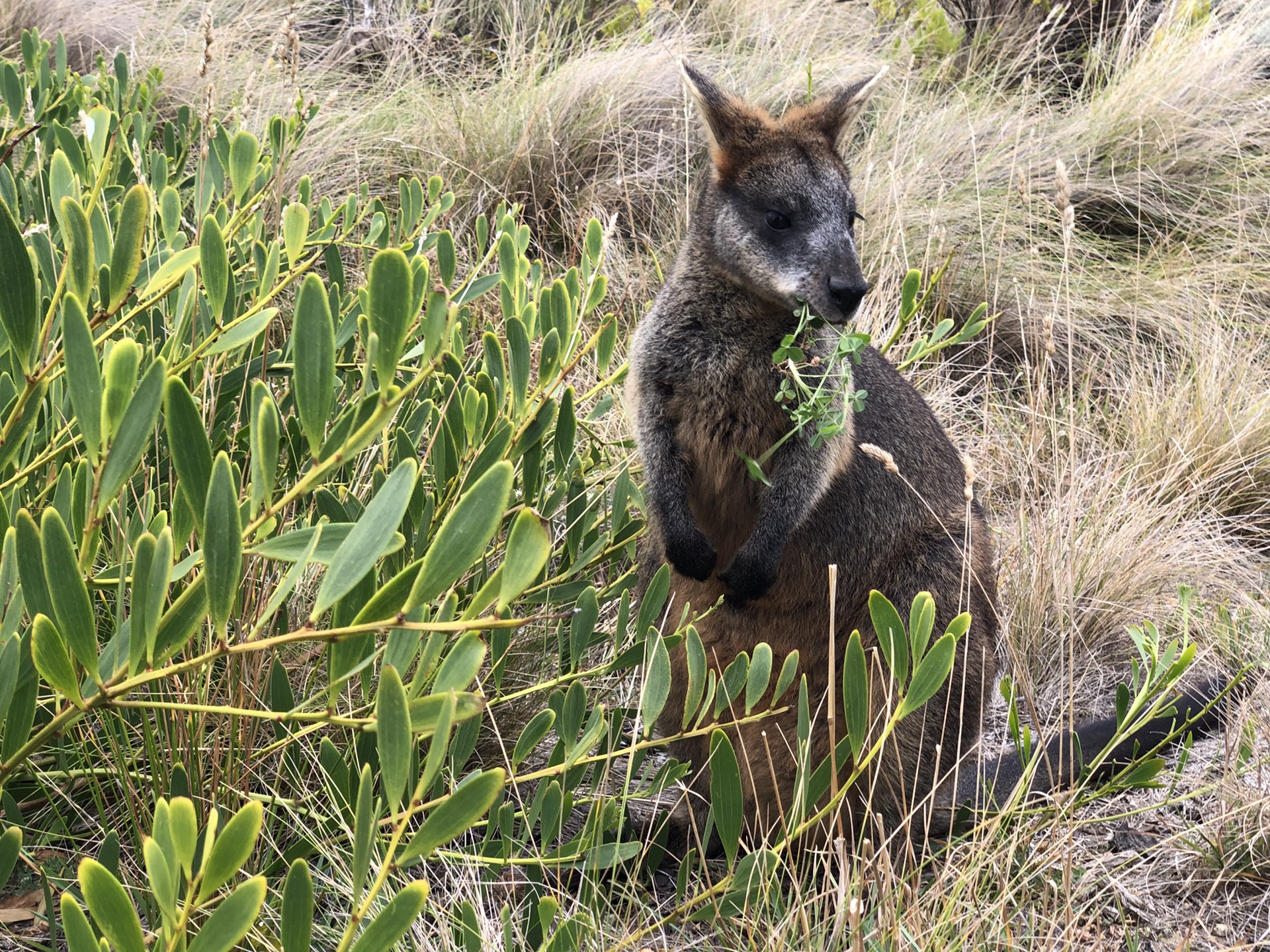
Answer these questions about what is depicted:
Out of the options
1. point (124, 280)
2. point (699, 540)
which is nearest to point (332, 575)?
point (124, 280)

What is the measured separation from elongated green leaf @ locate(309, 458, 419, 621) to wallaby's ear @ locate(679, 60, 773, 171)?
7.29ft

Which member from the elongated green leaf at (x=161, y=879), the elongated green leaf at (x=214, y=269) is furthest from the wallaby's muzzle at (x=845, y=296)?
the elongated green leaf at (x=161, y=879)

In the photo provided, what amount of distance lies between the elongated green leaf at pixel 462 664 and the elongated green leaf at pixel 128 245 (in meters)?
0.57

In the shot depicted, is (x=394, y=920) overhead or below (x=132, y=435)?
below

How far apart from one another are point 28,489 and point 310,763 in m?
0.71

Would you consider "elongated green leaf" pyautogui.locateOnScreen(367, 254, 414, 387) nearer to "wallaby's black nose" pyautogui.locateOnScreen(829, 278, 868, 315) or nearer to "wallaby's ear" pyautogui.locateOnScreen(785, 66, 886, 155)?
"wallaby's black nose" pyautogui.locateOnScreen(829, 278, 868, 315)

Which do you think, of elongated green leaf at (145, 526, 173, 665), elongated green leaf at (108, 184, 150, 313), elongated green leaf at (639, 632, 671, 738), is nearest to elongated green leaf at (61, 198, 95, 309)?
elongated green leaf at (108, 184, 150, 313)

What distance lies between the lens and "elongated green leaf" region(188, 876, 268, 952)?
979mm

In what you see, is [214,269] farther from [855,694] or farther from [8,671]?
[855,694]

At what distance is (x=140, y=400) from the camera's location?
1.13 m

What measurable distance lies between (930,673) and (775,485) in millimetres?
1381

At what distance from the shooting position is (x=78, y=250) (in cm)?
129

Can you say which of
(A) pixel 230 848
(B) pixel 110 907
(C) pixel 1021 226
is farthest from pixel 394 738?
(C) pixel 1021 226

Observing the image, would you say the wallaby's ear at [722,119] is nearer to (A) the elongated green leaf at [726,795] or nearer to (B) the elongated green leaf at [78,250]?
(A) the elongated green leaf at [726,795]
